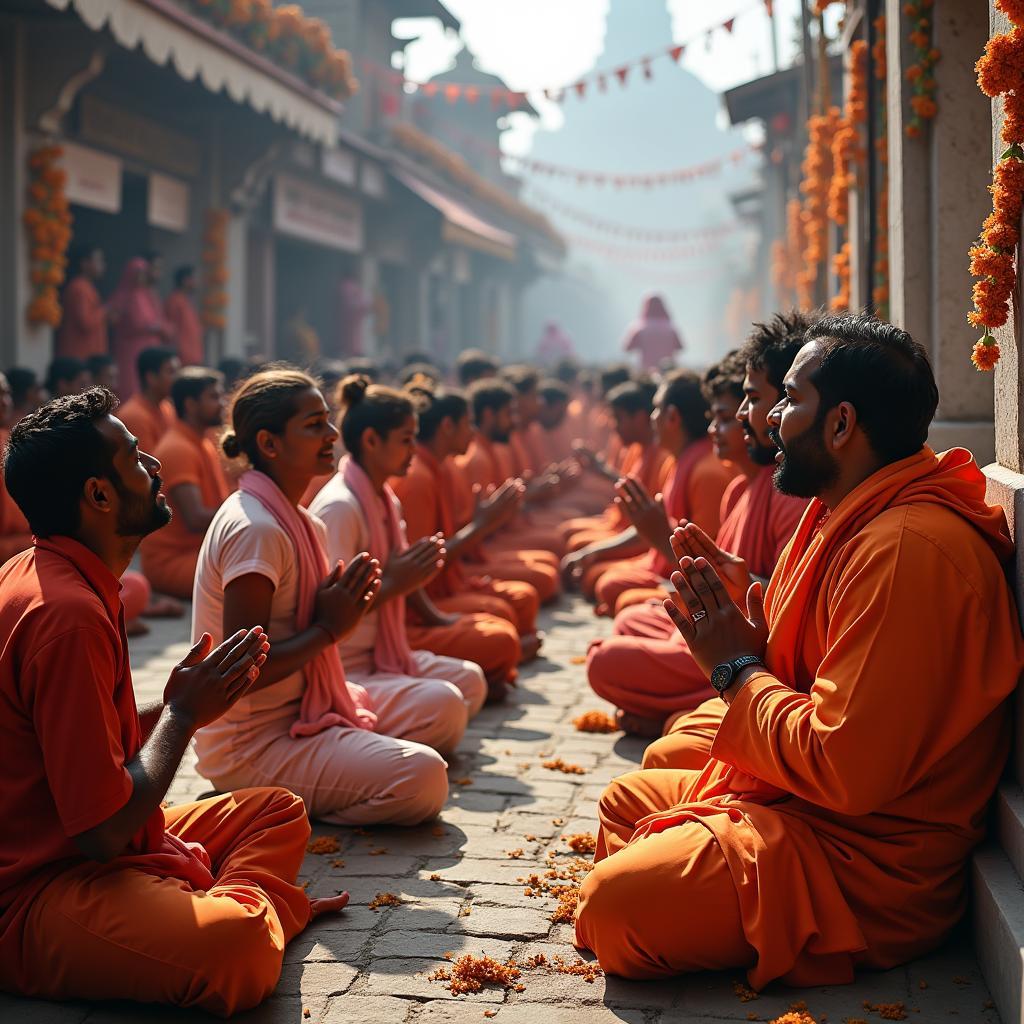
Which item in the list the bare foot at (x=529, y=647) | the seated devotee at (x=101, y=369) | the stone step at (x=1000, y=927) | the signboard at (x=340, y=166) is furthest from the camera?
the signboard at (x=340, y=166)

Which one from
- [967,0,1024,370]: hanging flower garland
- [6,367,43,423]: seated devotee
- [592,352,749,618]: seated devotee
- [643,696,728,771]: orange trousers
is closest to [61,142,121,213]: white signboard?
[6,367,43,423]: seated devotee

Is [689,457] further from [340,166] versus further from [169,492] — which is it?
[340,166]

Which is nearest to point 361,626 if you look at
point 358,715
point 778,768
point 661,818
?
point 358,715

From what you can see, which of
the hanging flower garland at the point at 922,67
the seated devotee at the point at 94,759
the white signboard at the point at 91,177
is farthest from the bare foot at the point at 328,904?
the white signboard at the point at 91,177

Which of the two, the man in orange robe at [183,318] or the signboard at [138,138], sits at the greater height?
the signboard at [138,138]

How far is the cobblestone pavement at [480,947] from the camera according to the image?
2965 millimetres

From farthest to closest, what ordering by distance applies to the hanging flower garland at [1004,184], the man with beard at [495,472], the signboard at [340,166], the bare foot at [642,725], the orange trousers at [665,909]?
the signboard at [340,166], the man with beard at [495,472], the bare foot at [642,725], the hanging flower garland at [1004,184], the orange trousers at [665,909]

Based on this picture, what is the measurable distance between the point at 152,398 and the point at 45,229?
2727mm

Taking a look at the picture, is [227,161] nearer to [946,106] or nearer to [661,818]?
[946,106]

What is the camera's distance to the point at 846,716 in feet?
9.44

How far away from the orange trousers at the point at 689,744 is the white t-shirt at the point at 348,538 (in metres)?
1.45

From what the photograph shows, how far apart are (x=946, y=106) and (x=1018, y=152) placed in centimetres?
245

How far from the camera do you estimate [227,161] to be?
15.2 meters

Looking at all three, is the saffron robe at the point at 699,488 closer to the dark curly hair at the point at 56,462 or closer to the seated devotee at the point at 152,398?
the dark curly hair at the point at 56,462
